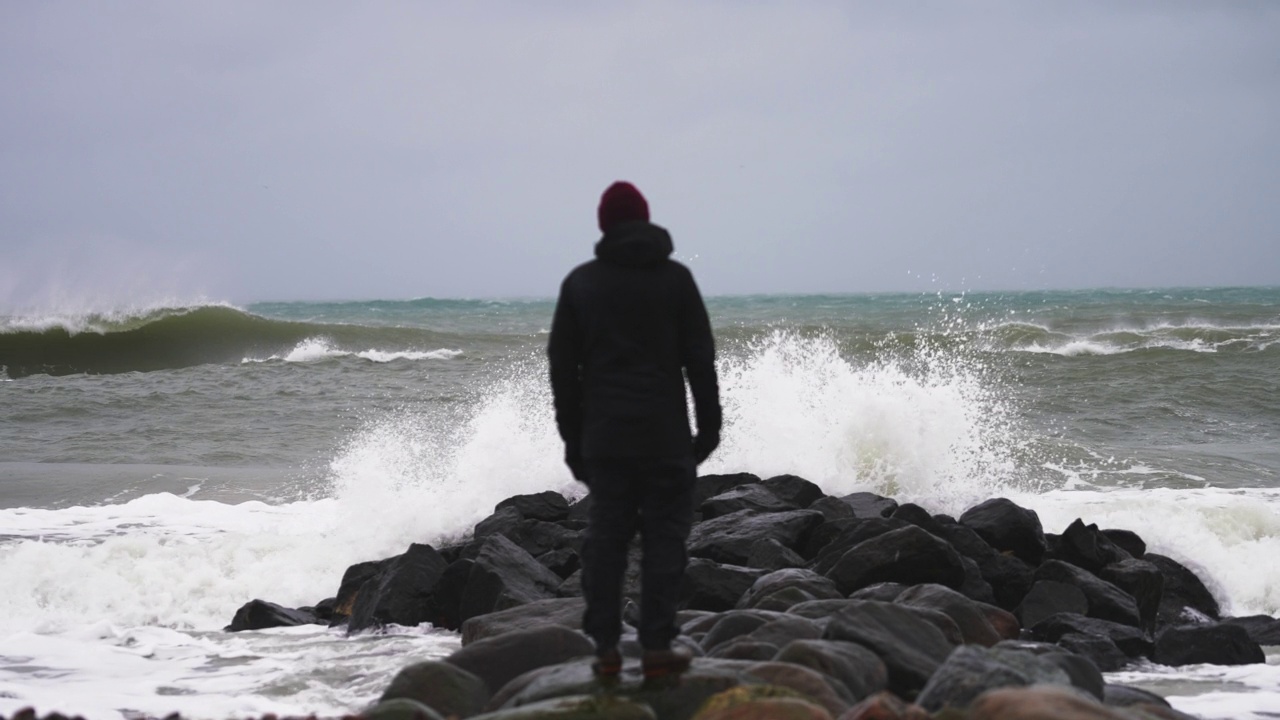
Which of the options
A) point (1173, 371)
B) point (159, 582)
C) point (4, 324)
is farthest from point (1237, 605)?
point (4, 324)

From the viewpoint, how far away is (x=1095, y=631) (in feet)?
19.6

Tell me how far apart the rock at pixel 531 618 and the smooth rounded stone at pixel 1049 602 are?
106 inches

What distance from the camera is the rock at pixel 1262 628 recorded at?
6.39 metres

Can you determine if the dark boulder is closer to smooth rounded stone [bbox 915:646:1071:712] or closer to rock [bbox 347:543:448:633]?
rock [bbox 347:543:448:633]

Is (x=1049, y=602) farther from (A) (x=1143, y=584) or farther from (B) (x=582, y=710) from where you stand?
(B) (x=582, y=710)

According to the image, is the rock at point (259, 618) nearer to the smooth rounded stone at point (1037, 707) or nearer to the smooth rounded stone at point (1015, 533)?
the smooth rounded stone at point (1015, 533)

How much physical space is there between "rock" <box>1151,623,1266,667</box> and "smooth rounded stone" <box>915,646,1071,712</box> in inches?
92.7

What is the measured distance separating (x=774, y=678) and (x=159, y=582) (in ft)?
17.8

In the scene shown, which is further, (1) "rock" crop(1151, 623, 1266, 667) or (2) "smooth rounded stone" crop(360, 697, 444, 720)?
(1) "rock" crop(1151, 623, 1266, 667)

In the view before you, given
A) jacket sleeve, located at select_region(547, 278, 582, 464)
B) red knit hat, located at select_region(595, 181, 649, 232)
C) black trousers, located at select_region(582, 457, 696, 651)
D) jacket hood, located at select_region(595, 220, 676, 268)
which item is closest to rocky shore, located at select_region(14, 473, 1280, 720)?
black trousers, located at select_region(582, 457, 696, 651)

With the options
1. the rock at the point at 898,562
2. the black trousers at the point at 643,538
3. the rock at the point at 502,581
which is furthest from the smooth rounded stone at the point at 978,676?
the rock at the point at 502,581

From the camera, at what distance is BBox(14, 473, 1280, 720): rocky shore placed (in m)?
3.70

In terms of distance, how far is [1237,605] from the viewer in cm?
742

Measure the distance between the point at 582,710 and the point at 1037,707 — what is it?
131 centimetres
